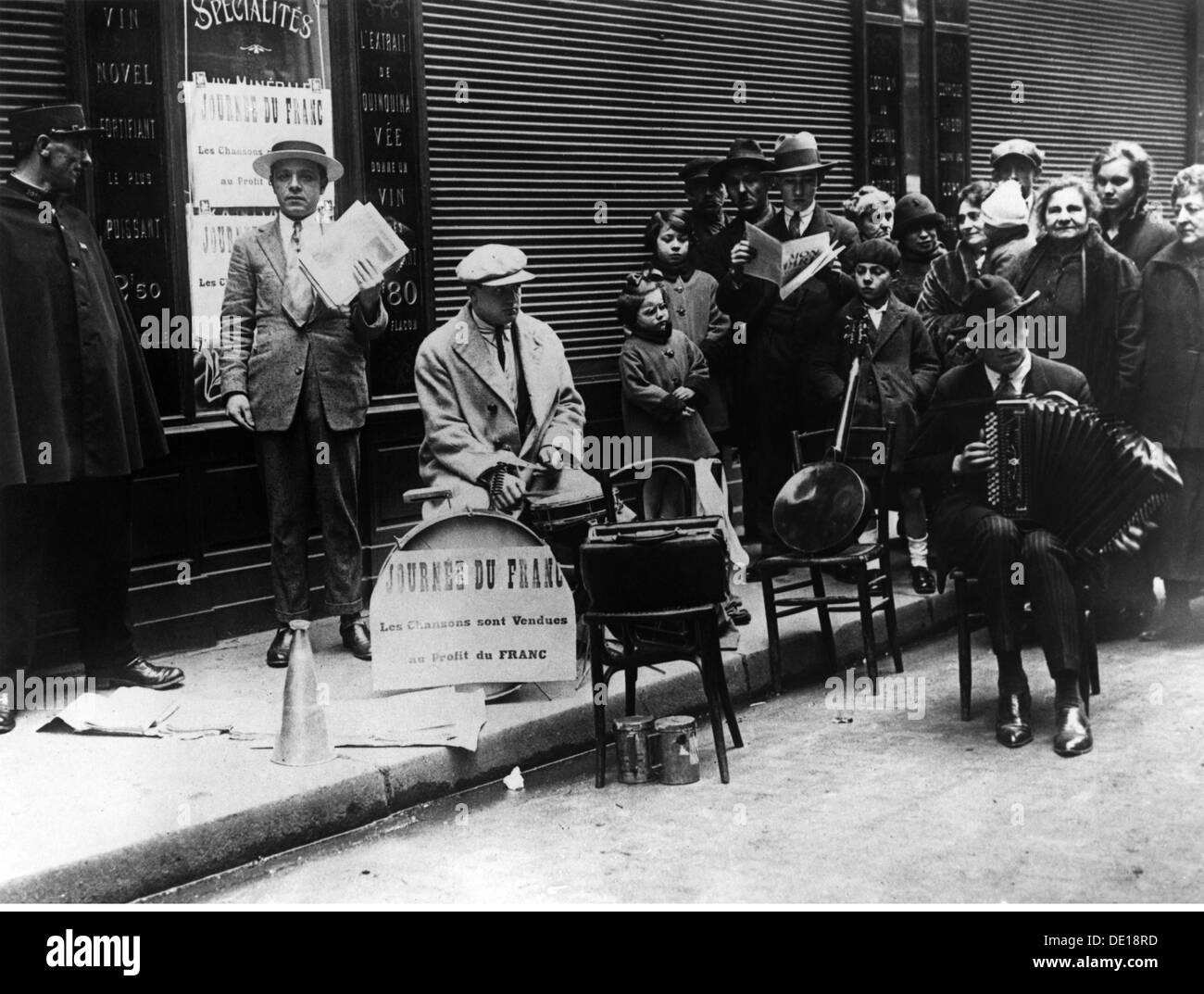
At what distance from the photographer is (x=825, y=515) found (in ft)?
24.9

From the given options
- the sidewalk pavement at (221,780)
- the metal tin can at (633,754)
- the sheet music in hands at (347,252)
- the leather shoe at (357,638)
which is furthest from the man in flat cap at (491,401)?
the metal tin can at (633,754)

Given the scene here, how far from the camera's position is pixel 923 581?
912cm

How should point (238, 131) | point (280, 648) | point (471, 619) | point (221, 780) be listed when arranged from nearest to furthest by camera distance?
point (221, 780)
point (471, 619)
point (280, 648)
point (238, 131)

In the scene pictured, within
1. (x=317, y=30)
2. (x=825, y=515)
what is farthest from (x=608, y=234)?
(x=825, y=515)

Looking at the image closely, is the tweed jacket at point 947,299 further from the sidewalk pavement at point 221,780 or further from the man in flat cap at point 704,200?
the sidewalk pavement at point 221,780

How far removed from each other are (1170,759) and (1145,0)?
10880 mm

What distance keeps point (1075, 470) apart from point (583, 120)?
4.32 metres

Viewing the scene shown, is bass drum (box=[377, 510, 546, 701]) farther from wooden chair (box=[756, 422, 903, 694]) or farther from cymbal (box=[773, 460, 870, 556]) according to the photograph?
cymbal (box=[773, 460, 870, 556])

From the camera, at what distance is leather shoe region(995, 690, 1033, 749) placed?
6.63 meters

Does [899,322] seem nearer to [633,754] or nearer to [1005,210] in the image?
→ [1005,210]

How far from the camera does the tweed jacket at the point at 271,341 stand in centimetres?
738

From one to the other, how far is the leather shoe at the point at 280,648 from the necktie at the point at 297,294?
1473 millimetres

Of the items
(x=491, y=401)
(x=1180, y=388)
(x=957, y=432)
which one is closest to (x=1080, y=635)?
(x=957, y=432)

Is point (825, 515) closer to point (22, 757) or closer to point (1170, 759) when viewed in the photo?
point (1170, 759)
